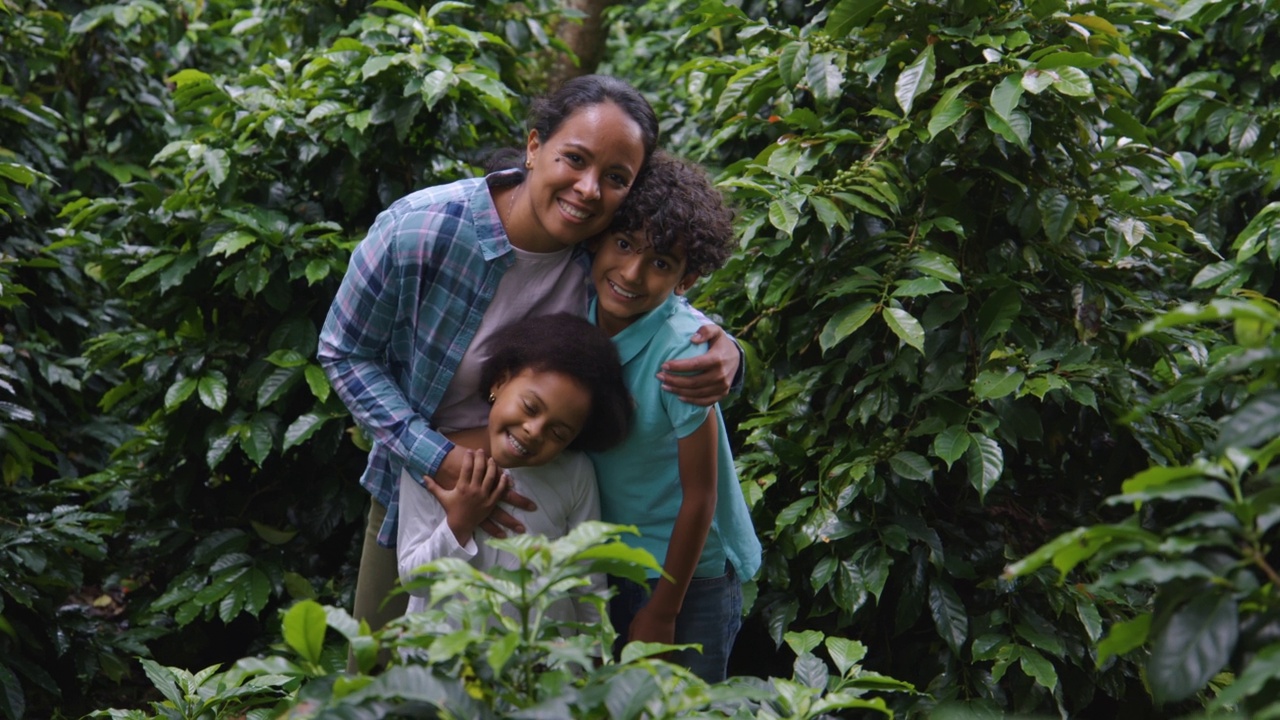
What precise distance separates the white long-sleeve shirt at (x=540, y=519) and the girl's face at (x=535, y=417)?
5 centimetres

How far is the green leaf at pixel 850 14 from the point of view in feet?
9.32

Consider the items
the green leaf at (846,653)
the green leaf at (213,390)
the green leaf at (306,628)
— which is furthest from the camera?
the green leaf at (213,390)

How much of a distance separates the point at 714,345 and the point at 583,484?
1.18 ft

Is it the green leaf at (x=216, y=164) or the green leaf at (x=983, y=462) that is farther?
the green leaf at (x=216, y=164)

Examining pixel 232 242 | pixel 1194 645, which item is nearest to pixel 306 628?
pixel 1194 645

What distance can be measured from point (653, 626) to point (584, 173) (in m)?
0.85

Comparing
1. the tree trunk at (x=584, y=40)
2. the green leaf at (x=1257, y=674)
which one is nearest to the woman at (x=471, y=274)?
the green leaf at (x=1257, y=674)

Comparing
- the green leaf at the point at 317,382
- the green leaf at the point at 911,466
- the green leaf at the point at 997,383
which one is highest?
the green leaf at the point at 997,383

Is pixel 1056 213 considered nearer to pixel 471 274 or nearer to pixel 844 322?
pixel 844 322

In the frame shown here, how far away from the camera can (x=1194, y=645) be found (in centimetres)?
115

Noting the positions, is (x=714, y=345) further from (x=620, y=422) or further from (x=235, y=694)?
(x=235, y=694)

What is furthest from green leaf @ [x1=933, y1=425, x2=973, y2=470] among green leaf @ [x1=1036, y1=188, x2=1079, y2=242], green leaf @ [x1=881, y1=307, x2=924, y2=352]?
green leaf @ [x1=1036, y1=188, x2=1079, y2=242]

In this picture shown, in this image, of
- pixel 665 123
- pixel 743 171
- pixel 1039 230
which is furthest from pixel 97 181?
pixel 1039 230

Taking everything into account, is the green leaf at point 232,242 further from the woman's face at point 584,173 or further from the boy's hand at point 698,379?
the boy's hand at point 698,379
